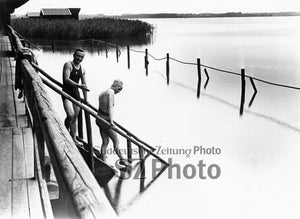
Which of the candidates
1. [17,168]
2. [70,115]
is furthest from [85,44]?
[17,168]

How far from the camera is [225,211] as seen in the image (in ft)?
23.7

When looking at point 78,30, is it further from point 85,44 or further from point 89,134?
point 89,134

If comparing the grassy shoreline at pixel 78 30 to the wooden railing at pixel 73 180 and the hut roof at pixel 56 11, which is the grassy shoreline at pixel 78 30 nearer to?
the hut roof at pixel 56 11

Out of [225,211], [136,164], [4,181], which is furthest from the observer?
[136,164]

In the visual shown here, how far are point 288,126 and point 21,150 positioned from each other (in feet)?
33.9

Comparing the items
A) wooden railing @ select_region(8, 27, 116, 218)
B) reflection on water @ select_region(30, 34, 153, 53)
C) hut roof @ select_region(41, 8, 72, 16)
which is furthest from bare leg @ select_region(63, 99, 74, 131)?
hut roof @ select_region(41, 8, 72, 16)

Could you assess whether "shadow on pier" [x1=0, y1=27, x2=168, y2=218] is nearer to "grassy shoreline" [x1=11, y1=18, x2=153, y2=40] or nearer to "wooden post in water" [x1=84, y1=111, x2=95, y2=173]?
"wooden post in water" [x1=84, y1=111, x2=95, y2=173]

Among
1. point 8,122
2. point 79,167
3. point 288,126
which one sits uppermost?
point 79,167

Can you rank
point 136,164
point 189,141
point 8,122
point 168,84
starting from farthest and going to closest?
1. point 168,84
2. point 189,141
3. point 136,164
4. point 8,122

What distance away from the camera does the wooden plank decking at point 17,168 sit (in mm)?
2918

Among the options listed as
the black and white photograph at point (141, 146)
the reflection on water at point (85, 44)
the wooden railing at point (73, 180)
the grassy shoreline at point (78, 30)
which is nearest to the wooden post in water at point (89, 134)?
the black and white photograph at point (141, 146)

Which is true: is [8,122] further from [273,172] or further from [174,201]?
[273,172]

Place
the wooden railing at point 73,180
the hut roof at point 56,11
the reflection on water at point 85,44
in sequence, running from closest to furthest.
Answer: the wooden railing at point 73,180
the reflection on water at point 85,44
the hut roof at point 56,11

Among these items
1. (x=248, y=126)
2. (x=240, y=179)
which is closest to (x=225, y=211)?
(x=240, y=179)
